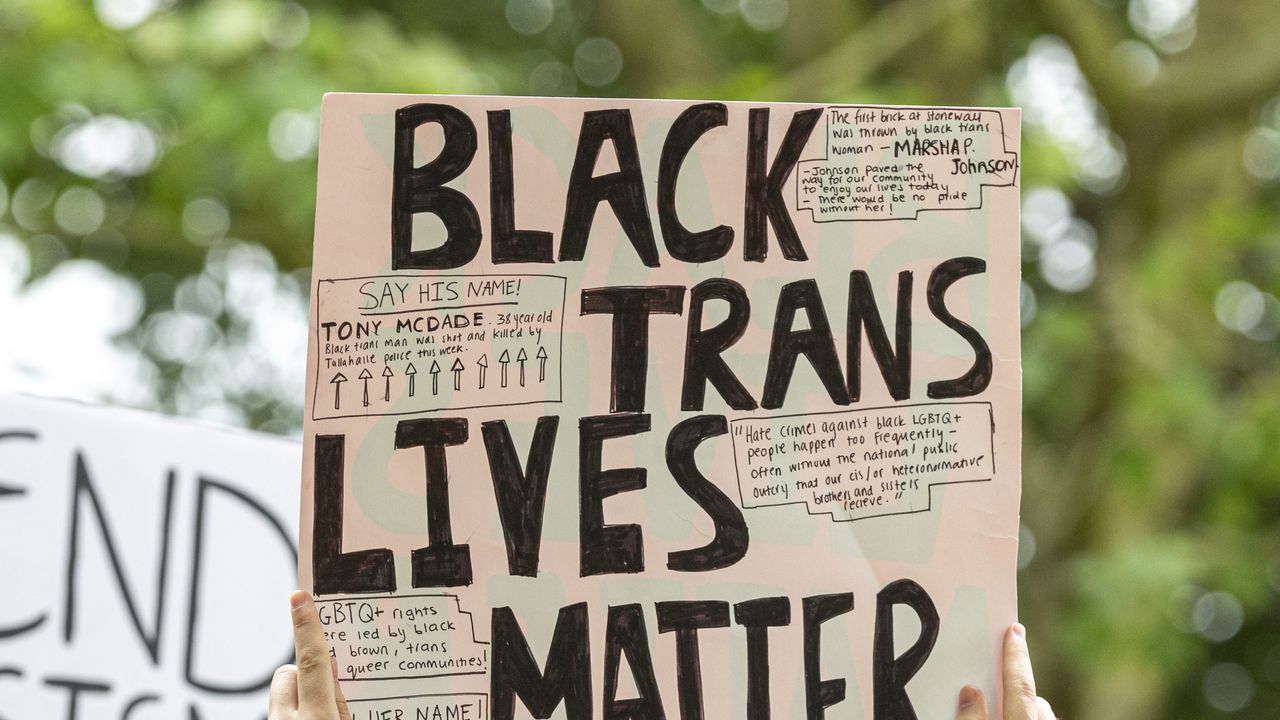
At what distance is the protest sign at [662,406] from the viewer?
1329 mm

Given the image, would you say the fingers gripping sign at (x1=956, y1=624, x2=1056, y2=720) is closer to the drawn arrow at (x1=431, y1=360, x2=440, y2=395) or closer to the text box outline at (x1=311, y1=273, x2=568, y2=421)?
the text box outline at (x1=311, y1=273, x2=568, y2=421)

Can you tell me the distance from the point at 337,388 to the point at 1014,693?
804 mm

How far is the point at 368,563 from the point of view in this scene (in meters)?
1.32

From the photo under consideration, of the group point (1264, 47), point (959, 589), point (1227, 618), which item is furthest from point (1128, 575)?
point (1227, 618)

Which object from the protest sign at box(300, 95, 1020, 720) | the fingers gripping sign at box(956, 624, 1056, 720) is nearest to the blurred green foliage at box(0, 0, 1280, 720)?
the protest sign at box(300, 95, 1020, 720)

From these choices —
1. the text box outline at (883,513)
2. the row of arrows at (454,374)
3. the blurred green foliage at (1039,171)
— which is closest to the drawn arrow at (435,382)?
the row of arrows at (454,374)

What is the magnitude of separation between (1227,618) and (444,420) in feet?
20.9

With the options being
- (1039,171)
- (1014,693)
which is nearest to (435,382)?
(1014,693)

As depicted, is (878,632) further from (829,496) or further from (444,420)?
(444,420)

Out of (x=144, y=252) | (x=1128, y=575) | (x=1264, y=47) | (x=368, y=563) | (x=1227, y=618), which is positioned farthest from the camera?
(x=1227, y=618)

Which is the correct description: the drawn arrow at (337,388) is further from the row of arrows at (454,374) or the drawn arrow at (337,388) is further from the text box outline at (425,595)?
the text box outline at (425,595)

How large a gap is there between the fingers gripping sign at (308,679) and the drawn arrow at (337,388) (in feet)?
0.67

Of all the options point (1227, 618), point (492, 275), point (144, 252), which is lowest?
point (1227, 618)

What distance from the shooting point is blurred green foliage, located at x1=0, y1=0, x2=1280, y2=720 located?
259cm
